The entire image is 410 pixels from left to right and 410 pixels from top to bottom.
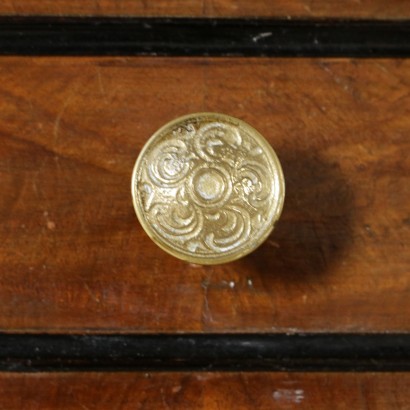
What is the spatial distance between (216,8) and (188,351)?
0.26 metres

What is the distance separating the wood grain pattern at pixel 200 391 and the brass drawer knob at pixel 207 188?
0.10 meters

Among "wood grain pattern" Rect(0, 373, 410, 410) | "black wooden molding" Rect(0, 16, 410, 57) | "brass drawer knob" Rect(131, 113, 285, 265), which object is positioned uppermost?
"black wooden molding" Rect(0, 16, 410, 57)

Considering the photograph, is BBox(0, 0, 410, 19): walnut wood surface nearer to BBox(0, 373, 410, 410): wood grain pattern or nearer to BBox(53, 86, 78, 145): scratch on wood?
BBox(53, 86, 78, 145): scratch on wood

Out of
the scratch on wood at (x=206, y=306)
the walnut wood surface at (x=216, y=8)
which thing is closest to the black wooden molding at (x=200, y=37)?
the walnut wood surface at (x=216, y=8)

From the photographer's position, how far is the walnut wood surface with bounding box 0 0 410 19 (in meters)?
0.63

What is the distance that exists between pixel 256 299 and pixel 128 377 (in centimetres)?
11

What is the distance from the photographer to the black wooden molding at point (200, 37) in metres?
0.62

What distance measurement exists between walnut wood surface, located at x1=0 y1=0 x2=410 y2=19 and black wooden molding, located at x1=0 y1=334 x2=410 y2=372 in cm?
25

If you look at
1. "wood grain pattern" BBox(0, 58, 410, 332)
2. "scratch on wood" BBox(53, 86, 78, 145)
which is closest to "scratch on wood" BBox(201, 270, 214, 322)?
"wood grain pattern" BBox(0, 58, 410, 332)

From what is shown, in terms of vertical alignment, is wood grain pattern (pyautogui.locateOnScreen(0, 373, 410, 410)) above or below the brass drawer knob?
below

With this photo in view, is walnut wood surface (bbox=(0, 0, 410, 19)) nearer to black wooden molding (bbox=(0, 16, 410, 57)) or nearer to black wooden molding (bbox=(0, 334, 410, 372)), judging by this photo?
black wooden molding (bbox=(0, 16, 410, 57))

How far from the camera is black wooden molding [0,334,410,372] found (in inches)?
23.6

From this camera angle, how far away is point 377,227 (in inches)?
24.2

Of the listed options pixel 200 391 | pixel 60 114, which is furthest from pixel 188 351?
pixel 60 114
